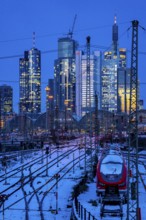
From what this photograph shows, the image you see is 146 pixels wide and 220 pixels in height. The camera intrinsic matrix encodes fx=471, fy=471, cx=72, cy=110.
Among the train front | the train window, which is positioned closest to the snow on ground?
the train front

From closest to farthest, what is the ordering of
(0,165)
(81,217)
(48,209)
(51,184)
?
(81,217) → (48,209) → (51,184) → (0,165)

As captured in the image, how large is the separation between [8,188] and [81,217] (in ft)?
37.5

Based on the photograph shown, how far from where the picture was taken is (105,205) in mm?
24938

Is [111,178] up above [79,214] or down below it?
above

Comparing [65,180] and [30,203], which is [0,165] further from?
[30,203]

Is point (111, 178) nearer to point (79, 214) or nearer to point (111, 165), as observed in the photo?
point (111, 165)

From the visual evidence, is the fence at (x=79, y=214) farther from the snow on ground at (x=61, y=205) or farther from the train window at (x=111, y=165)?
the train window at (x=111, y=165)

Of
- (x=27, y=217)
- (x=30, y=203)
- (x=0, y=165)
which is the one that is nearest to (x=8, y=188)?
(x=30, y=203)

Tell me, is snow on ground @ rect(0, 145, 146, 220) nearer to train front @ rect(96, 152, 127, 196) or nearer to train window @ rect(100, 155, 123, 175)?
train front @ rect(96, 152, 127, 196)

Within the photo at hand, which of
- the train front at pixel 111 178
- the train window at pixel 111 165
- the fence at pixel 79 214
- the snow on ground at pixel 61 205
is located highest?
the train window at pixel 111 165

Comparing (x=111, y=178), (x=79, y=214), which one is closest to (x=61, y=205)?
(x=111, y=178)

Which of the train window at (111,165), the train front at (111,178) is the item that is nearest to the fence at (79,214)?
the train front at (111,178)

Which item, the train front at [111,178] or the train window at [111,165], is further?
the train window at [111,165]

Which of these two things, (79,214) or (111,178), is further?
(111,178)
